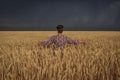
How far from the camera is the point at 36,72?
306cm

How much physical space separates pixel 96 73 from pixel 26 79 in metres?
1.00

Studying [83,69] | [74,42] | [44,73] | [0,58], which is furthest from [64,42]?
[44,73]

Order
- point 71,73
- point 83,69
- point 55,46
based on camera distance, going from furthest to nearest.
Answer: point 55,46 → point 83,69 → point 71,73

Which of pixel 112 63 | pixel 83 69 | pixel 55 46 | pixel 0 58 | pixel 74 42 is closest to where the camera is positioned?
pixel 83 69

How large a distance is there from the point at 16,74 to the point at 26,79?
37cm

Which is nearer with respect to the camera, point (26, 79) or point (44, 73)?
point (26, 79)

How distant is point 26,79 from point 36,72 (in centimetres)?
34

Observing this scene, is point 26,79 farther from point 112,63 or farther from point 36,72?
point 112,63

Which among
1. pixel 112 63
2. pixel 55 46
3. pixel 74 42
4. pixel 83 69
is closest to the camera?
pixel 83 69

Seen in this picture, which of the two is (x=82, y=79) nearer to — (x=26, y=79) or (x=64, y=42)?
(x=26, y=79)

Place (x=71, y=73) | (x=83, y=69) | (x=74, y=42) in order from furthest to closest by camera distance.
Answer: (x=74, y=42)
(x=83, y=69)
(x=71, y=73)

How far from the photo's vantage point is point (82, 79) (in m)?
2.89

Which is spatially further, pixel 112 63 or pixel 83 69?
pixel 112 63

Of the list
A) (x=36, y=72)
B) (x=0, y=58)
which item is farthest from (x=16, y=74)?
(x=0, y=58)
